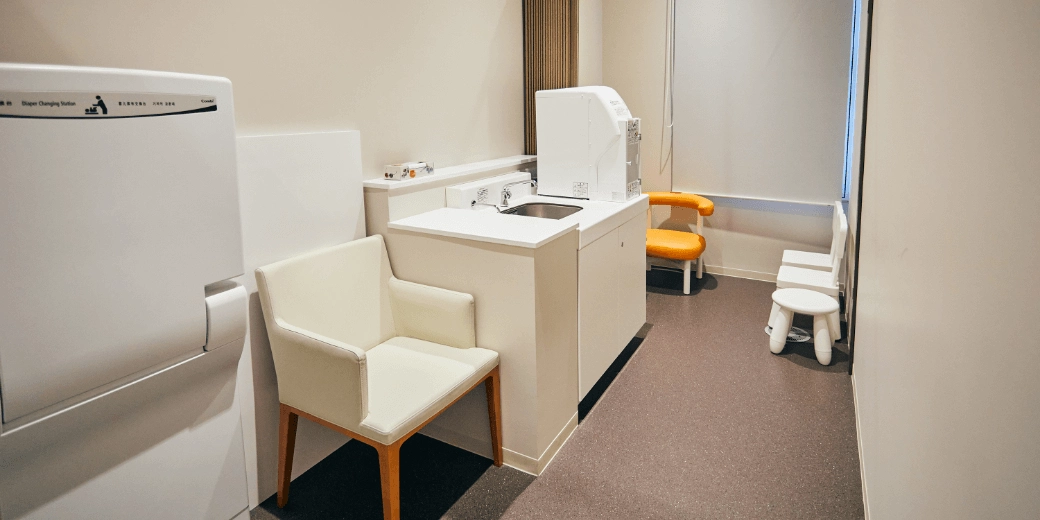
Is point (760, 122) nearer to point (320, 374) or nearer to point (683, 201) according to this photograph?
point (683, 201)

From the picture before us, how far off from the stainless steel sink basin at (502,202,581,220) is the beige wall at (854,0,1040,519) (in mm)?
1573

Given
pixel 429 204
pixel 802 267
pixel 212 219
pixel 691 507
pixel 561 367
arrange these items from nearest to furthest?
pixel 212 219
pixel 691 507
pixel 561 367
pixel 429 204
pixel 802 267

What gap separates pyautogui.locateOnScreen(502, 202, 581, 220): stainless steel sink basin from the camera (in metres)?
3.16

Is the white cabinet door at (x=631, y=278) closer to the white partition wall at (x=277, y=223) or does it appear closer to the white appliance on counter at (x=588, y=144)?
the white appliance on counter at (x=588, y=144)

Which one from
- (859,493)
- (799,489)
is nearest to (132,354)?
(799,489)

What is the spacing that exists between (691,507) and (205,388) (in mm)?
1580

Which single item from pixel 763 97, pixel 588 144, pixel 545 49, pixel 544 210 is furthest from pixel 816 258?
pixel 545 49

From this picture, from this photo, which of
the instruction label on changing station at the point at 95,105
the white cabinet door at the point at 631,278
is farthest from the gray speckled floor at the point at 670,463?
the instruction label on changing station at the point at 95,105

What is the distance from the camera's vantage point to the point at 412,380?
2.10 meters

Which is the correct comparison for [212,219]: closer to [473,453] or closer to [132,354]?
[132,354]

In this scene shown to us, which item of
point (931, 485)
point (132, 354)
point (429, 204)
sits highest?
point (429, 204)

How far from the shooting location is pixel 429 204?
9.22 feet

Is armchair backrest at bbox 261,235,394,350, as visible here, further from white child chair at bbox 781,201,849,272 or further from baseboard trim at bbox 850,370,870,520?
white child chair at bbox 781,201,849,272

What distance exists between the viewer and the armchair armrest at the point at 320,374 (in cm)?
185
